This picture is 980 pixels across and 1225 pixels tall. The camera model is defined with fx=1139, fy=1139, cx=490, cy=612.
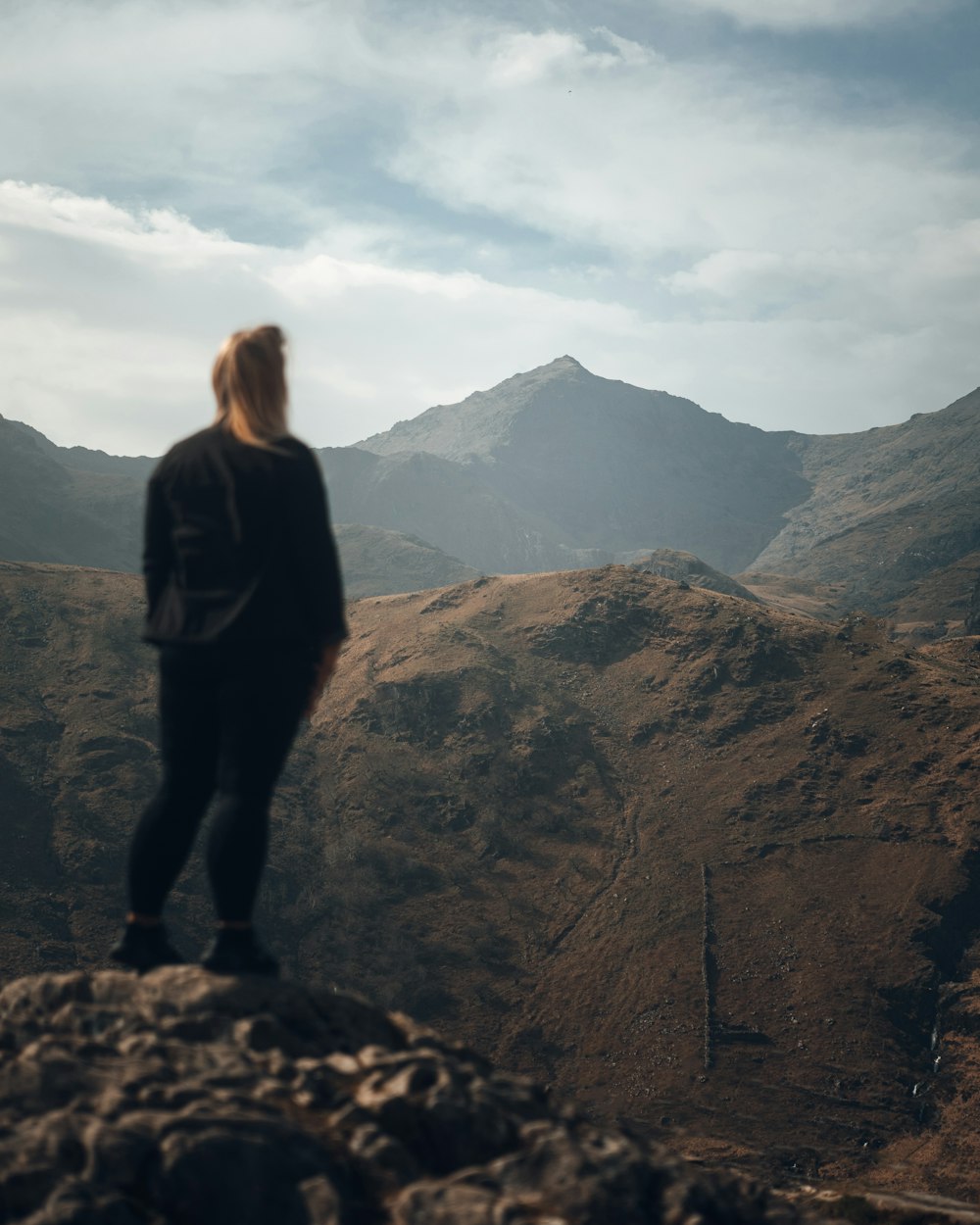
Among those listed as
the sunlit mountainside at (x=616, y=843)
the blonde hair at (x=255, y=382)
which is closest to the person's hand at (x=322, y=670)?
the blonde hair at (x=255, y=382)

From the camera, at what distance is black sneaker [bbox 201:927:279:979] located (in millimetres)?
4988

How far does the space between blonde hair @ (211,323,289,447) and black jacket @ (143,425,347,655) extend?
74mm

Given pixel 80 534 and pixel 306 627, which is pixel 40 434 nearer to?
pixel 80 534

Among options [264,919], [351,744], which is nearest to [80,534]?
[351,744]

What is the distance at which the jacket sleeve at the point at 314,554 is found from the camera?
483 cm

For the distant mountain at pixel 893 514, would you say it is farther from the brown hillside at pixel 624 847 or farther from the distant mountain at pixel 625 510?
the brown hillside at pixel 624 847

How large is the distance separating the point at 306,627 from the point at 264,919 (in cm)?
2790

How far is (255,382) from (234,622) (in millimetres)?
1067

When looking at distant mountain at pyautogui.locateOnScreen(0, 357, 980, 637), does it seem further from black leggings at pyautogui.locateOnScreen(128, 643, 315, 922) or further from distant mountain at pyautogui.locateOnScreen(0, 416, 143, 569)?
black leggings at pyautogui.locateOnScreen(128, 643, 315, 922)

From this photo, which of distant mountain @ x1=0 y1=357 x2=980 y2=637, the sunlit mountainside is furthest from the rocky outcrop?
distant mountain @ x1=0 y1=357 x2=980 y2=637

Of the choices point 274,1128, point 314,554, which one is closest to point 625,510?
point 314,554

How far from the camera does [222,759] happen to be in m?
4.86

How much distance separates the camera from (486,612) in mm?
47406

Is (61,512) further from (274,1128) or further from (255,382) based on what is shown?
(274,1128)
